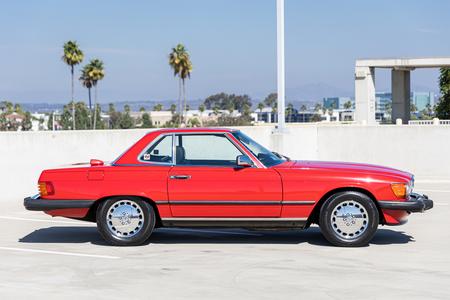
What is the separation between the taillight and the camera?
32.3ft

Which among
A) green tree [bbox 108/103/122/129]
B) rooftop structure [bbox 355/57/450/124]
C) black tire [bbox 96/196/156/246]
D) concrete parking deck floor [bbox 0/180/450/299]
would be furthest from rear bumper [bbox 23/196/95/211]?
green tree [bbox 108/103/122/129]

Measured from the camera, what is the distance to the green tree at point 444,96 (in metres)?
58.7

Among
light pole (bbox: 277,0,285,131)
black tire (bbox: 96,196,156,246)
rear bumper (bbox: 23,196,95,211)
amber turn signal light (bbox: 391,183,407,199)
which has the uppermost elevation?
light pole (bbox: 277,0,285,131)

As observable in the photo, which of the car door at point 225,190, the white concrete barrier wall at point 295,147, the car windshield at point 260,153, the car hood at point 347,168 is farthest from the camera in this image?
the white concrete barrier wall at point 295,147

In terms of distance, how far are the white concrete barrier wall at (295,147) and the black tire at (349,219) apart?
7760 millimetres

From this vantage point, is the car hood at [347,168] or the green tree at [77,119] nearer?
the car hood at [347,168]

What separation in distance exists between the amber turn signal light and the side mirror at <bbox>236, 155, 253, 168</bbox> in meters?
1.68

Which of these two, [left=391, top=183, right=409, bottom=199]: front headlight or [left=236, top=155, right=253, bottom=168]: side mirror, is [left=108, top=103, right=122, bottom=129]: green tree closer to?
[left=236, top=155, right=253, bottom=168]: side mirror

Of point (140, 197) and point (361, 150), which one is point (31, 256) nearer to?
point (140, 197)

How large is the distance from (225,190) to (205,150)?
0.66m

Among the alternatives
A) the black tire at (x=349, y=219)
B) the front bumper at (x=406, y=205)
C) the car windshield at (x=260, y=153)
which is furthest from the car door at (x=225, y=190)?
the front bumper at (x=406, y=205)

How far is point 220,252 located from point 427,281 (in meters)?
2.58

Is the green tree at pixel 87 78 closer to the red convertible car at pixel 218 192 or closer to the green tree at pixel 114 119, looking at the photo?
the green tree at pixel 114 119

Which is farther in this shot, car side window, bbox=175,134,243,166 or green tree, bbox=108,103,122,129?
green tree, bbox=108,103,122,129
